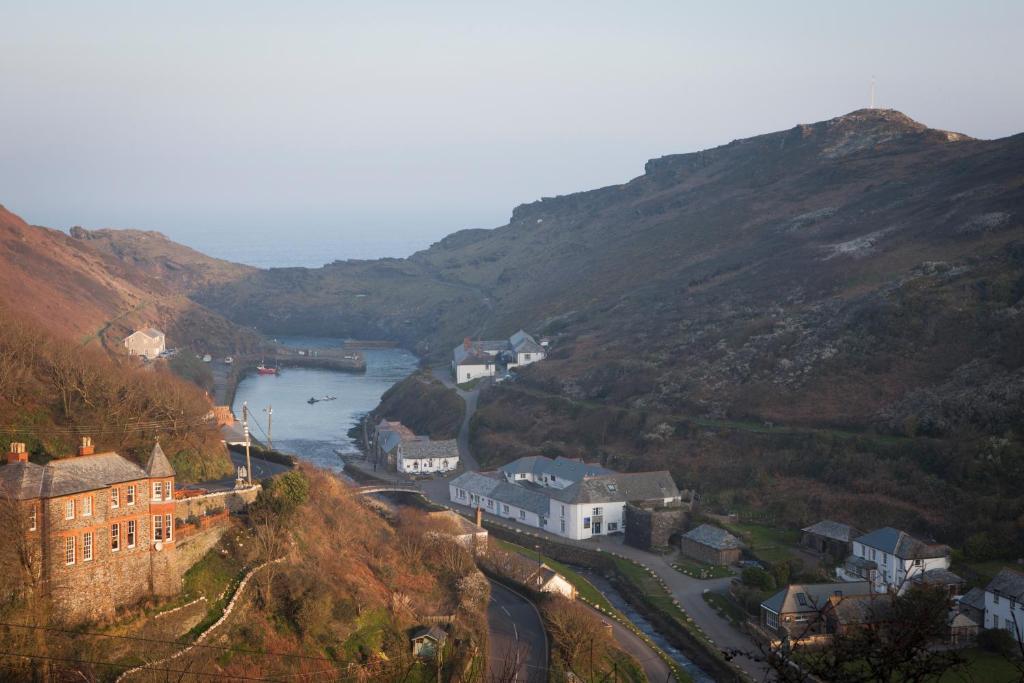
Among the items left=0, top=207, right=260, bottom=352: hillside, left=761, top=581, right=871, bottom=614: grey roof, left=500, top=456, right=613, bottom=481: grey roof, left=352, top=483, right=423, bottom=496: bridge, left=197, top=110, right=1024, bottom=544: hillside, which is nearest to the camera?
left=761, top=581, right=871, bottom=614: grey roof

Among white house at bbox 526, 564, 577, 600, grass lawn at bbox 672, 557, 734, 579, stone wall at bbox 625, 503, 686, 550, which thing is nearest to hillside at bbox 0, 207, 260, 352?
stone wall at bbox 625, 503, 686, 550

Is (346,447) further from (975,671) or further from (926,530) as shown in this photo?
(975,671)

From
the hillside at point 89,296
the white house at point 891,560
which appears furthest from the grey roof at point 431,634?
the hillside at point 89,296

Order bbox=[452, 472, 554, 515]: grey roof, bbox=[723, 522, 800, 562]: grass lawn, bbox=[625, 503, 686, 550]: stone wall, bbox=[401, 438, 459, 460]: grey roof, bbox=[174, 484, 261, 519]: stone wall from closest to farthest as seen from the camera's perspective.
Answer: bbox=[174, 484, 261, 519]: stone wall
bbox=[723, 522, 800, 562]: grass lawn
bbox=[625, 503, 686, 550]: stone wall
bbox=[452, 472, 554, 515]: grey roof
bbox=[401, 438, 459, 460]: grey roof

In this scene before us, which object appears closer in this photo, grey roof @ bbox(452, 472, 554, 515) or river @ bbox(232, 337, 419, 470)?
grey roof @ bbox(452, 472, 554, 515)

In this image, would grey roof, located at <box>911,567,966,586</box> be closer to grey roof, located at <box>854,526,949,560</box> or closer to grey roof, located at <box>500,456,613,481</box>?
grey roof, located at <box>854,526,949,560</box>

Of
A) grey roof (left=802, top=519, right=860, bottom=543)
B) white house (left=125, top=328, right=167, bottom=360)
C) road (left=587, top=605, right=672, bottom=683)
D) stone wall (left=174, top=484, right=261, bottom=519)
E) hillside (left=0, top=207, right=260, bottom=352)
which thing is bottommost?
road (left=587, top=605, right=672, bottom=683)

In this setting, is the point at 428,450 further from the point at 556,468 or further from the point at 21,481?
the point at 21,481
